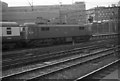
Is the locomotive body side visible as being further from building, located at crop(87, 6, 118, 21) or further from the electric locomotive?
building, located at crop(87, 6, 118, 21)

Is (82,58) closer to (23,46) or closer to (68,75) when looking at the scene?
(68,75)

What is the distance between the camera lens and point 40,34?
75.6ft

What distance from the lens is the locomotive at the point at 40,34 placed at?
790 inches

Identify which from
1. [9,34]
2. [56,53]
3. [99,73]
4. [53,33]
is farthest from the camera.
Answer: [53,33]

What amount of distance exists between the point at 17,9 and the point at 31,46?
42.7m

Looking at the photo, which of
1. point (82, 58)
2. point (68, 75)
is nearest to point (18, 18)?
point (82, 58)

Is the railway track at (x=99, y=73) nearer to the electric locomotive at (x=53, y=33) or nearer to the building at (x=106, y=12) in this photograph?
the building at (x=106, y=12)

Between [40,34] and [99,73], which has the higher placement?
[40,34]

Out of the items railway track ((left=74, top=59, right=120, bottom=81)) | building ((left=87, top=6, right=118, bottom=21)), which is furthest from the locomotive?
railway track ((left=74, top=59, right=120, bottom=81))

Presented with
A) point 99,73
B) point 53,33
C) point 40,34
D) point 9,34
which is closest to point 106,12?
point 53,33

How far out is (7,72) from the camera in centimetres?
1027

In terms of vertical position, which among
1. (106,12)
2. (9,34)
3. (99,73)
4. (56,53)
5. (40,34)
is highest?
(106,12)

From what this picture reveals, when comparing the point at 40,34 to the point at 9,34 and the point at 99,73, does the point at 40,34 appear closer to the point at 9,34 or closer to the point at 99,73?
the point at 9,34

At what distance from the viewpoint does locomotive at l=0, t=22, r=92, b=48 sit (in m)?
20.1
